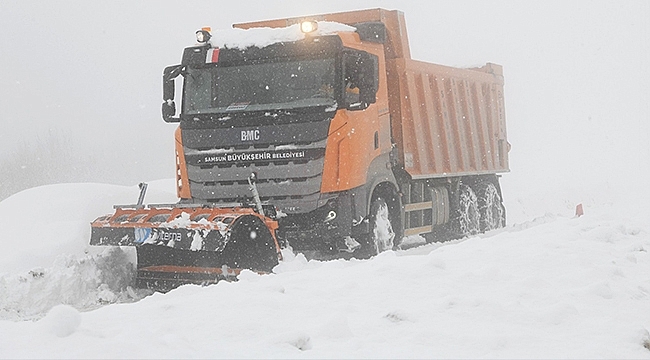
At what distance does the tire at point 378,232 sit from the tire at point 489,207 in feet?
15.3

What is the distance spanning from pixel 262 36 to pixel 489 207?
7029 mm

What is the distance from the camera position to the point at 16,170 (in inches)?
2331

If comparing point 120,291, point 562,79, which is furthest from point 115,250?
point 562,79

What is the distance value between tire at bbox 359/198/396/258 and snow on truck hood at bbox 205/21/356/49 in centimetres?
219

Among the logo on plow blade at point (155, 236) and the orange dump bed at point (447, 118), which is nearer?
→ the logo on plow blade at point (155, 236)

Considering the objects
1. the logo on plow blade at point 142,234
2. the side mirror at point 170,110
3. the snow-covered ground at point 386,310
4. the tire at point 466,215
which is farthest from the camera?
the tire at point 466,215

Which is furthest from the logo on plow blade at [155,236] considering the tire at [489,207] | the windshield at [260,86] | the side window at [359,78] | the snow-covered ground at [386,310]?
the tire at [489,207]

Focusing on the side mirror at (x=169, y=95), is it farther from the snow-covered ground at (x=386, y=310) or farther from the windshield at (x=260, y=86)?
the snow-covered ground at (x=386, y=310)

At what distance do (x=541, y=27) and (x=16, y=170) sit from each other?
40.3 meters

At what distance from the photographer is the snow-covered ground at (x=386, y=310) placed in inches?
152

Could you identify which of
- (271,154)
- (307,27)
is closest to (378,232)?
Answer: (271,154)

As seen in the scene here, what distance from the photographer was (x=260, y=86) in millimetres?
8867

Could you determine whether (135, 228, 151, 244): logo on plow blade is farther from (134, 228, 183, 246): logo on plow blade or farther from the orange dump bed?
the orange dump bed

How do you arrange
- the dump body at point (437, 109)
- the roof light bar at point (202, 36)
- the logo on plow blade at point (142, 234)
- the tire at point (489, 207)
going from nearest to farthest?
1. the logo on plow blade at point (142, 234)
2. the roof light bar at point (202, 36)
3. the dump body at point (437, 109)
4. the tire at point (489, 207)
